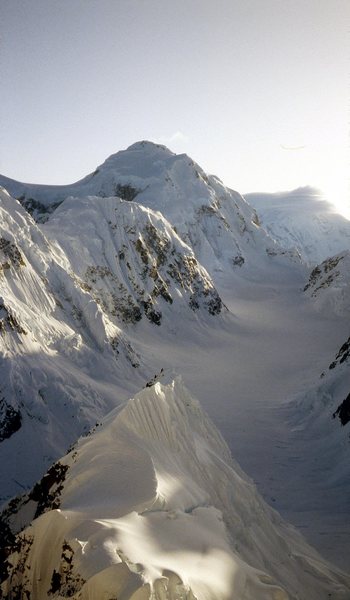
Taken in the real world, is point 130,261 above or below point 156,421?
above

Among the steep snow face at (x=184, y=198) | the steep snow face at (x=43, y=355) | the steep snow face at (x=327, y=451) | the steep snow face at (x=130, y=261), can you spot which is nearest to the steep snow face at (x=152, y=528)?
the steep snow face at (x=327, y=451)

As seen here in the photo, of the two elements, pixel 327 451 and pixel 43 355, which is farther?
pixel 43 355

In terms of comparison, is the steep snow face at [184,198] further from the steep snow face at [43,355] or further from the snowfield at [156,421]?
the steep snow face at [43,355]

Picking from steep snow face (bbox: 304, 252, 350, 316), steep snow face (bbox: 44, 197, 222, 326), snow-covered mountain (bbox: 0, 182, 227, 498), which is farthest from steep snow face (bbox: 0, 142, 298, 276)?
snow-covered mountain (bbox: 0, 182, 227, 498)

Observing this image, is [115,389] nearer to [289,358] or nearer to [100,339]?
[100,339]

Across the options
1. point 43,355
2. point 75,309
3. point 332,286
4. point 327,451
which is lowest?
point 332,286

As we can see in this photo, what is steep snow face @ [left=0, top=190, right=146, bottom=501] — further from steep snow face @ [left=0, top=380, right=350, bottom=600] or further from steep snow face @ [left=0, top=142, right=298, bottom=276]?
steep snow face @ [left=0, top=142, right=298, bottom=276]

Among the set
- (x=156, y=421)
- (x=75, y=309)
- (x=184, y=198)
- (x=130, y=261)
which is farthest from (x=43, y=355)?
(x=184, y=198)

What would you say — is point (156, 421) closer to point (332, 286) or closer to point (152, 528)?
point (152, 528)
